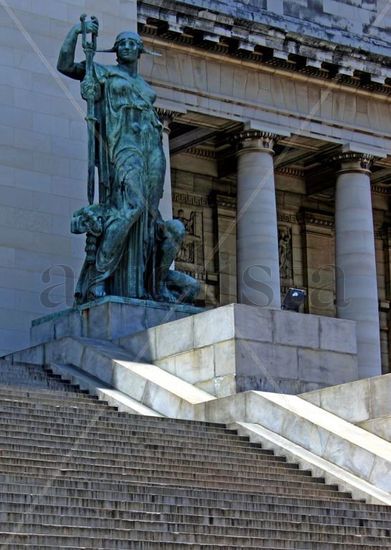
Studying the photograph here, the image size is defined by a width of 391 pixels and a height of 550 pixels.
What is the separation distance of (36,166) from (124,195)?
8619 millimetres

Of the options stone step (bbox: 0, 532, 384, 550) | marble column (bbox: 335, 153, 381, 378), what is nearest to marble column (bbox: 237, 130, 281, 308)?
marble column (bbox: 335, 153, 381, 378)

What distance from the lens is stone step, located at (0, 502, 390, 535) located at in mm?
15711

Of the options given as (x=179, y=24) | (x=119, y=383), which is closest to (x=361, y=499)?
(x=119, y=383)

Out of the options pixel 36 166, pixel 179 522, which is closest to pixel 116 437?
pixel 179 522

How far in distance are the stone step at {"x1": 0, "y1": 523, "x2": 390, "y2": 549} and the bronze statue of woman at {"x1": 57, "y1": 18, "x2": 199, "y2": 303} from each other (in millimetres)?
10856

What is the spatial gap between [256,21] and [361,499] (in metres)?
22.8

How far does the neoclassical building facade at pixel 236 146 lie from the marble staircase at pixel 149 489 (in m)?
13.0

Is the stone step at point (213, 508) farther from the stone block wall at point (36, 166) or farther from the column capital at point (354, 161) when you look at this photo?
A: the column capital at point (354, 161)

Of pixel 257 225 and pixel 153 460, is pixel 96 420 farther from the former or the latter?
pixel 257 225

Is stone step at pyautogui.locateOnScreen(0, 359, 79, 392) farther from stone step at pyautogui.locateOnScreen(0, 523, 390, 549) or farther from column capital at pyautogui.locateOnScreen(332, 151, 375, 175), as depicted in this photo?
column capital at pyautogui.locateOnScreen(332, 151, 375, 175)

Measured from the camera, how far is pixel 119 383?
2397cm

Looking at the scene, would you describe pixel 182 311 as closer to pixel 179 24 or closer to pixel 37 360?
pixel 37 360

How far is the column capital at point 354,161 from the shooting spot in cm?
4334

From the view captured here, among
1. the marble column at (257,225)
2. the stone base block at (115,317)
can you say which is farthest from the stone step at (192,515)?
the marble column at (257,225)
